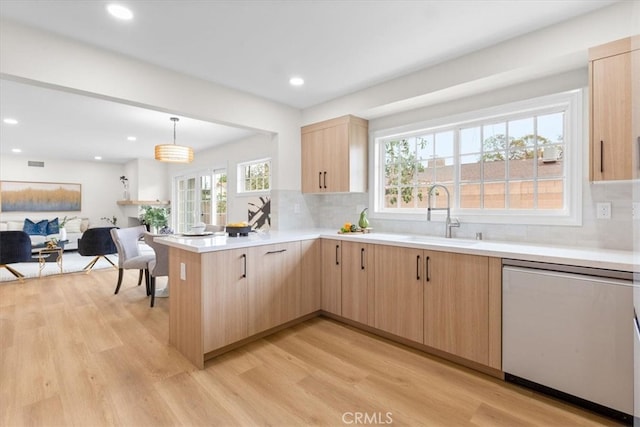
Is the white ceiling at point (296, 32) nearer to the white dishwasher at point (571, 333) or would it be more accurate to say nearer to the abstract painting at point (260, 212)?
the white dishwasher at point (571, 333)

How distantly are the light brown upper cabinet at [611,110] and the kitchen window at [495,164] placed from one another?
337 millimetres

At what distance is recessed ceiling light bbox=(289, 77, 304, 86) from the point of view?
9.58ft

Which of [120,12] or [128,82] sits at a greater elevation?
[120,12]

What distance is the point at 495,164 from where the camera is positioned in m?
2.69

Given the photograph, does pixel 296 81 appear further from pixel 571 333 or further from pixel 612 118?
pixel 571 333

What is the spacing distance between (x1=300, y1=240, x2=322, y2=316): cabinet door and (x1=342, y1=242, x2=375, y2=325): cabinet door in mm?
318

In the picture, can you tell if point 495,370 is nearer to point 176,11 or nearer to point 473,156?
point 473,156

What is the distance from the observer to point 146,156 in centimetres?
748

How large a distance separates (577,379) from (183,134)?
5.74m

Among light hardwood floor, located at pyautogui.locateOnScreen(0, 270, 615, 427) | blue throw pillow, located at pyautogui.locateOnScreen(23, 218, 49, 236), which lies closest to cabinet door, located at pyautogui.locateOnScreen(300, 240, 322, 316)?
light hardwood floor, located at pyautogui.locateOnScreen(0, 270, 615, 427)

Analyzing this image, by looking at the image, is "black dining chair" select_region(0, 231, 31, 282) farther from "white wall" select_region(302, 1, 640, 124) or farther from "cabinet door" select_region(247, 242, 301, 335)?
"white wall" select_region(302, 1, 640, 124)

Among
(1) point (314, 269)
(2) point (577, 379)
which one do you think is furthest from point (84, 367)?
(2) point (577, 379)

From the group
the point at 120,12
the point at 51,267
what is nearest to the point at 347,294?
the point at 120,12

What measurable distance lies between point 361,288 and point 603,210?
1895 millimetres
